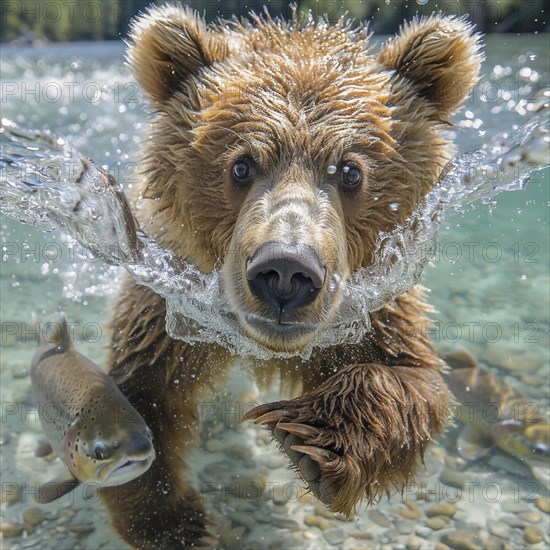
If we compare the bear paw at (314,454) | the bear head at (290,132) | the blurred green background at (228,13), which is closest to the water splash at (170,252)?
the bear head at (290,132)

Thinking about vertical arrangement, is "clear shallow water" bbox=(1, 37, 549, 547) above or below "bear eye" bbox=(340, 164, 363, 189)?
below

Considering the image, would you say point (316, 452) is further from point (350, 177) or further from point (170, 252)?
point (170, 252)

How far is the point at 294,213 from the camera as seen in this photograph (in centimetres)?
278

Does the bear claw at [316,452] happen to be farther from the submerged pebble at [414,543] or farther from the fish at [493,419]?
the fish at [493,419]

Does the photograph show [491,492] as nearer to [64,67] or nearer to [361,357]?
[361,357]

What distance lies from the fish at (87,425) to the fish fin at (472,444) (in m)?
2.21

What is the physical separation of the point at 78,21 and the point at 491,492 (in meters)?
28.1

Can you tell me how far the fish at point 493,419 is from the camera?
14.6 feet

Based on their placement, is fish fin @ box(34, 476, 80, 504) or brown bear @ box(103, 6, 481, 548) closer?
brown bear @ box(103, 6, 481, 548)

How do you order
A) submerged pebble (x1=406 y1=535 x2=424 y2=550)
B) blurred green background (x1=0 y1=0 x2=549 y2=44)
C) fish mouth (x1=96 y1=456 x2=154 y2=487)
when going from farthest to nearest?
blurred green background (x1=0 y1=0 x2=549 y2=44) → submerged pebble (x1=406 y1=535 x2=424 y2=550) → fish mouth (x1=96 y1=456 x2=154 y2=487)

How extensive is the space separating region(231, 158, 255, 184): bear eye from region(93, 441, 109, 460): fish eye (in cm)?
127

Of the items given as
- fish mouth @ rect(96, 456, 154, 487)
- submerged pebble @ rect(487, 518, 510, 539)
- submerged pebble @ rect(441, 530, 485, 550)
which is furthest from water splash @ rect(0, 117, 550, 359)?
submerged pebble @ rect(487, 518, 510, 539)

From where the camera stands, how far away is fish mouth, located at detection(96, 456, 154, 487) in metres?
2.89

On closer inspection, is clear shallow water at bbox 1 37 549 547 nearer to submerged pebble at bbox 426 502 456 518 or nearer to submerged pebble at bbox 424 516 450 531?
submerged pebble at bbox 426 502 456 518
